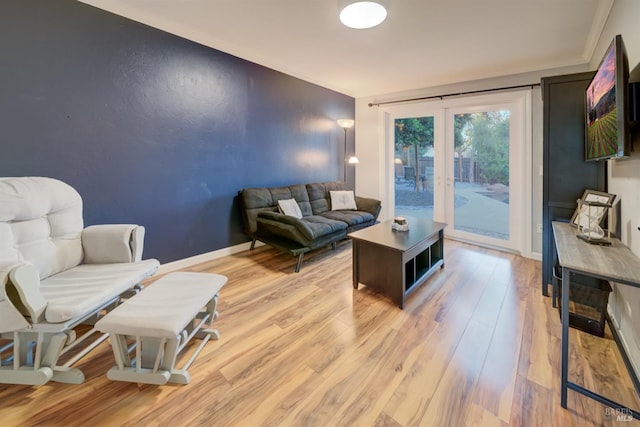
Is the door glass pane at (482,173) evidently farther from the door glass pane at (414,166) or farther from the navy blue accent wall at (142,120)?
the navy blue accent wall at (142,120)

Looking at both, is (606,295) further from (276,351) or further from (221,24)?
(221,24)

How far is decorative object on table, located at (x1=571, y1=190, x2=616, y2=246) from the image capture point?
1.75m

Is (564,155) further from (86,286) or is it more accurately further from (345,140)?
(86,286)

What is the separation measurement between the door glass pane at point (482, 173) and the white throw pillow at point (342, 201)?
1610 mm

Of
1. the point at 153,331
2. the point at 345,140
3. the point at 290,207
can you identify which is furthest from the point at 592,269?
the point at 345,140

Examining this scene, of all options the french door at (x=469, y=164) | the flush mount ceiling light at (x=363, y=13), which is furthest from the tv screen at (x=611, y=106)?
the french door at (x=469, y=164)

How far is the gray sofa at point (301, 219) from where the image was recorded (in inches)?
126

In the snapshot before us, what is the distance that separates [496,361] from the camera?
1722 millimetres

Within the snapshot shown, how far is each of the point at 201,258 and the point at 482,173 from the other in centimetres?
400

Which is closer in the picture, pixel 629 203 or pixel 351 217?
pixel 629 203

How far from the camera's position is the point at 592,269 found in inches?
51.4

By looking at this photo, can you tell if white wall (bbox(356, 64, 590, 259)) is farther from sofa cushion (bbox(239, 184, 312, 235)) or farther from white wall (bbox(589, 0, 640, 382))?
sofa cushion (bbox(239, 184, 312, 235))

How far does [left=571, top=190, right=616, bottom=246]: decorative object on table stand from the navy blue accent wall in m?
3.33

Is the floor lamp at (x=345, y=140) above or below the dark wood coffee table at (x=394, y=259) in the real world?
above
